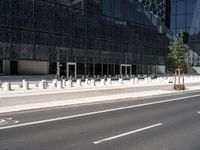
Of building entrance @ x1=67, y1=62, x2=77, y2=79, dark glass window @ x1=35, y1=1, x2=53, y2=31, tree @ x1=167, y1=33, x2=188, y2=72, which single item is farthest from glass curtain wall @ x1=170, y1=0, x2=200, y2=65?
dark glass window @ x1=35, y1=1, x2=53, y2=31

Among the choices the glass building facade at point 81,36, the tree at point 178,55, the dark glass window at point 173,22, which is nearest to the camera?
the glass building facade at point 81,36

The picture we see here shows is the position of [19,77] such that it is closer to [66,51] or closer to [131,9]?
[66,51]

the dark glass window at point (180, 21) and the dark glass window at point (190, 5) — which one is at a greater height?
the dark glass window at point (190, 5)

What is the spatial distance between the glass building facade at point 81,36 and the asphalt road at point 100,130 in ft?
93.1

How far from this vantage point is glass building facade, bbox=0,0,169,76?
41.0 m

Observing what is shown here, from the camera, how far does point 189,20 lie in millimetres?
86500

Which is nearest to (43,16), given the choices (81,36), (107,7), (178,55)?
(81,36)

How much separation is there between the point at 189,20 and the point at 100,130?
8173 cm

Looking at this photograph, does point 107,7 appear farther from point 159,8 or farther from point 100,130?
point 100,130

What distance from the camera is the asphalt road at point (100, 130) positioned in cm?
823

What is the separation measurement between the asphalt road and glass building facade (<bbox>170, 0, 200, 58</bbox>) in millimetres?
76015

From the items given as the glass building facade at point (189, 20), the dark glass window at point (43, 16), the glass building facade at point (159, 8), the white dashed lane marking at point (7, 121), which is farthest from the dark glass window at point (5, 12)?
the glass building facade at point (189, 20)

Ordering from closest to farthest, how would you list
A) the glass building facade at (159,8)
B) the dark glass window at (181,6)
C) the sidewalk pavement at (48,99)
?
the sidewalk pavement at (48,99) → the glass building facade at (159,8) → the dark glass window at (181,6)

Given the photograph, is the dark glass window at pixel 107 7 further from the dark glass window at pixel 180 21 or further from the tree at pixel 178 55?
the dark glass window at pixel 180 21
